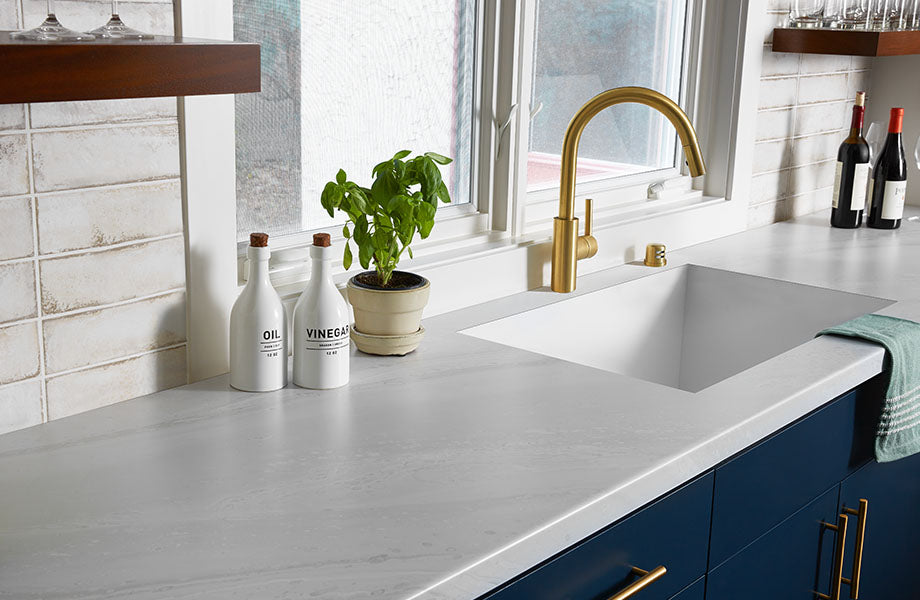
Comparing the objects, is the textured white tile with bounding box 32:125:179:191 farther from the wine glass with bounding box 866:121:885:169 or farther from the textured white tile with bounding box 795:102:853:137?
the wine glass with bounding box 866:121:885:169

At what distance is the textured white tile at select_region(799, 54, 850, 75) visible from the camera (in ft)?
8.08

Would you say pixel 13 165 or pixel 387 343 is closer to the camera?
pixel 13 165

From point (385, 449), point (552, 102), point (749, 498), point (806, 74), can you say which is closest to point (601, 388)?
point (749, 498)

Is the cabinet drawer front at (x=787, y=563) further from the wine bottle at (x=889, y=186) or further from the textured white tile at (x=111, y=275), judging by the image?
the wine bottle at (x=889, y=186)

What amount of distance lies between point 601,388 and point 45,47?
85 centimetres

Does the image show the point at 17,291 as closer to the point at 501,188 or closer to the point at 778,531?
the point at 501,188

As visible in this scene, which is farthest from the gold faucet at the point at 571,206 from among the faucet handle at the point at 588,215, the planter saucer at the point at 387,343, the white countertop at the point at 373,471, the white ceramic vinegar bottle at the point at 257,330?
the white ceramic vinegar bottle at the point at 257,330

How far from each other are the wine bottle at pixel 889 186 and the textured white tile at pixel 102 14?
1794 mm

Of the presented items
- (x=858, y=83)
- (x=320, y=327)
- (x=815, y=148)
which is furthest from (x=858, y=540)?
(x=858, y=83)

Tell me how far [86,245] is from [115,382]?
181mm

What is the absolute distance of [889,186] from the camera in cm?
242

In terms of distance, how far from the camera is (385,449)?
1.17 meters

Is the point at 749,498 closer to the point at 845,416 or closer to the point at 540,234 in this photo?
the point at 845,416

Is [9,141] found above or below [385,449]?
above
